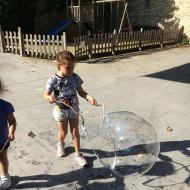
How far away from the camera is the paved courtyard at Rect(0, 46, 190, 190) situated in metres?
4.25

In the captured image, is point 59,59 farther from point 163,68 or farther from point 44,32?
point 44,32

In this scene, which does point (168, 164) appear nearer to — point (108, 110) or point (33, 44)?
point (108, 110)

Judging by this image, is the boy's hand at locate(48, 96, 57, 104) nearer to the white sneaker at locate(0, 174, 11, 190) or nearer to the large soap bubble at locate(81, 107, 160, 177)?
the large soap bubble at locate(81, 107, 160, 177)

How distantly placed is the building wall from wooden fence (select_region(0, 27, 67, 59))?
24.1ft

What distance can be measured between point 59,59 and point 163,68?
294 inches

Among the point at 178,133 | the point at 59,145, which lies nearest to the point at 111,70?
the point at 178,133

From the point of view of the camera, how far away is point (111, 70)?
435 inches

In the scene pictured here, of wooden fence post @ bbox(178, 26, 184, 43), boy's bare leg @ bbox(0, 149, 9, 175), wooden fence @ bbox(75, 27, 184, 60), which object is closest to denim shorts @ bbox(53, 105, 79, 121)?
boy's bare leg @ bbox(0, 149, 9, 175)

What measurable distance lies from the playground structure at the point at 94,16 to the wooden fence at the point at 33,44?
414 centimetres

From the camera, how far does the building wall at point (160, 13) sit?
1778cm

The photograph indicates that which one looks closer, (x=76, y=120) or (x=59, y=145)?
(x=76, y=120)

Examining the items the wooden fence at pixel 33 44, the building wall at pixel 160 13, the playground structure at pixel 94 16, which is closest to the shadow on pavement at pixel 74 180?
the wooden fence at pixel 33 44

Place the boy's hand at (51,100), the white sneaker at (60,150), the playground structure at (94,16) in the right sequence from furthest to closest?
the playground structure at (94,16), the white sneaker at (60,150), the boy's hand at (51,100)

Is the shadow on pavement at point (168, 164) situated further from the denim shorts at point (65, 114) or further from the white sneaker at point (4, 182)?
the white sneaker at point (4, 182)
